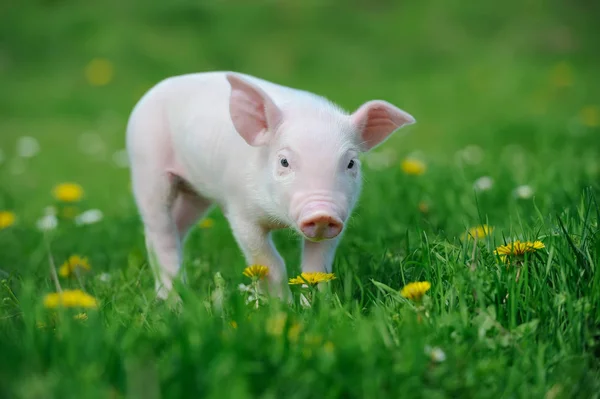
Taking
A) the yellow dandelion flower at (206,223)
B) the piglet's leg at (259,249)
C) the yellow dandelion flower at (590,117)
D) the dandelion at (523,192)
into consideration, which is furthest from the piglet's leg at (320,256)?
the yellow dandelion flower at (590,117)

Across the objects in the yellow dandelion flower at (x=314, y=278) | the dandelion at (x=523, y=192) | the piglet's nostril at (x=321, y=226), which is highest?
the dandelion at (x=523, y=192)

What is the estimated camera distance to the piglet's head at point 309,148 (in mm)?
2678

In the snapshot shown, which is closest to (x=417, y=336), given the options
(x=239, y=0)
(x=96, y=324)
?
(x=96, y=324)

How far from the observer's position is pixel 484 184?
174 inches

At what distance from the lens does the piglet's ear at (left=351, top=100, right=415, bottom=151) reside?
3.05 m

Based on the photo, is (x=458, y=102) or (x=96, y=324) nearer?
(x=96, y=324)

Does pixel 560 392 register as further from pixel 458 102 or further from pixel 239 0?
pixel 239 0

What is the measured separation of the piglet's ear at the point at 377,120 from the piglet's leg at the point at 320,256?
39 cm

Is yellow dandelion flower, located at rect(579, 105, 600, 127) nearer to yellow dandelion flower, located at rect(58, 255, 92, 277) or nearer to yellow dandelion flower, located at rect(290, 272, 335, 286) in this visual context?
yellow dandelion flower, located at rect(58, 255, 92, 277)

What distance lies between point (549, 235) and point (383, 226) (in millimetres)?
1620

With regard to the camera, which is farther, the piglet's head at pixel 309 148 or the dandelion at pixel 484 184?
the dandelion at pixel 484 184

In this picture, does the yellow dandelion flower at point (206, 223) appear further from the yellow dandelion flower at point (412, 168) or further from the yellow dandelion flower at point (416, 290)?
the yellow dandelion flower at point (416, 290)

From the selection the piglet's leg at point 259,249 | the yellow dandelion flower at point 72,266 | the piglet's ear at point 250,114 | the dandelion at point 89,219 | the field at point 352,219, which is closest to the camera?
the field at point 352,219

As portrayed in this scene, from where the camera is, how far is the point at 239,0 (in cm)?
1218
